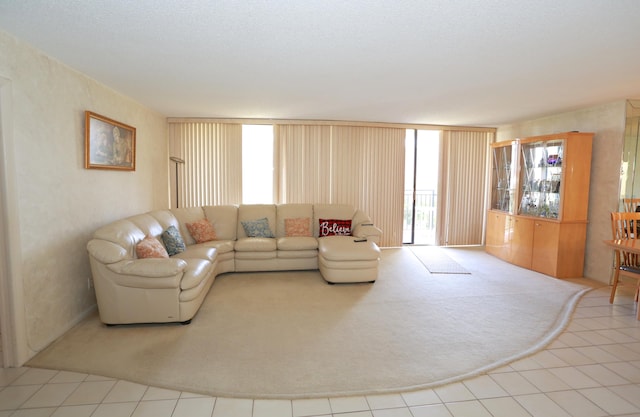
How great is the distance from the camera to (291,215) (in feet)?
18.5

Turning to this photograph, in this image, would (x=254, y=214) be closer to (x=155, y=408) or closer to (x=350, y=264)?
(x=350, y=264)

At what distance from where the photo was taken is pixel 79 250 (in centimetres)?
340

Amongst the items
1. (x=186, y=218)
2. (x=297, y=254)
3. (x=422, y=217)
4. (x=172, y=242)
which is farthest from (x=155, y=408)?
(x=422, y=217)

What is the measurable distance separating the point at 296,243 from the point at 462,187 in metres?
3.87

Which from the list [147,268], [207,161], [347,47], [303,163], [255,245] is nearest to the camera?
[347,47]

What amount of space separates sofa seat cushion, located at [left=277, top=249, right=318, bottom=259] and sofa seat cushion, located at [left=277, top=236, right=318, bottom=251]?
63 mm

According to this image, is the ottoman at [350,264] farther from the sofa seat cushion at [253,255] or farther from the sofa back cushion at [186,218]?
the sofa back cushion at [186,218]

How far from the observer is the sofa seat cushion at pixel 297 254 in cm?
506

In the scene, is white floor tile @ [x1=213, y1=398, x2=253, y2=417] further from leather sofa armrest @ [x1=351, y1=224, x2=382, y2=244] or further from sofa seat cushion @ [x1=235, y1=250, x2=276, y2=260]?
leather sofa armrest @ [x1=351, y1=224, x2=382, y2=244]

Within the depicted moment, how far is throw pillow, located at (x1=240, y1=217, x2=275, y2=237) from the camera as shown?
5.35m

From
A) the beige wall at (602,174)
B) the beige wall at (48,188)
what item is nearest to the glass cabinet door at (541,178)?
the beige wall at (602,174)

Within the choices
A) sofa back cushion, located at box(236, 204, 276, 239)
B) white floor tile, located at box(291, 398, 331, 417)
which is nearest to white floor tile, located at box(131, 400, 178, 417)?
white floor tile, located at box(291, 398, 331, 417)

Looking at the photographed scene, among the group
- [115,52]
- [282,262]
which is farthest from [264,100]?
[282,262]

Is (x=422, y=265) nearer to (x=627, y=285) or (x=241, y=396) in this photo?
(x=627, y=285)
